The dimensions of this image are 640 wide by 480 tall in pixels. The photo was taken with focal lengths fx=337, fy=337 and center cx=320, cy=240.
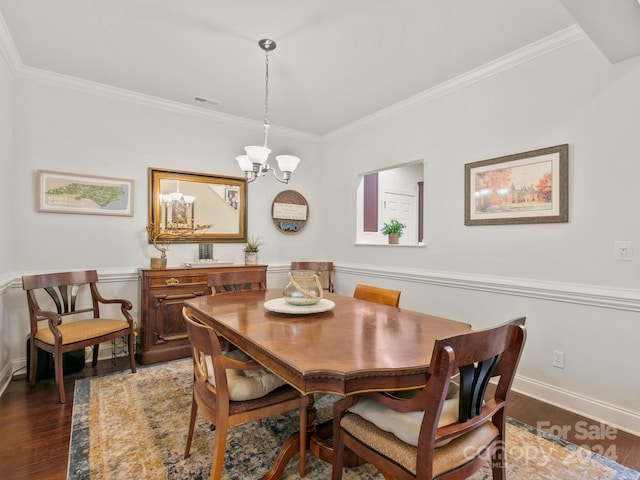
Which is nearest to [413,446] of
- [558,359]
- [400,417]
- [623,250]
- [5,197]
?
[400,417]

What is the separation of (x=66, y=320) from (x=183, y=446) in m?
2.14

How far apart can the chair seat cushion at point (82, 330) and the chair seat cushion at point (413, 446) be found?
2308 millimetres

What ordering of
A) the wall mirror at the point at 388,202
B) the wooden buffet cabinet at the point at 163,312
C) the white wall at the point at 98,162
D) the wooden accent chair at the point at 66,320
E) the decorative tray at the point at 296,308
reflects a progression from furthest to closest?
the wall mirror at the point at 388,202 < the wooden buffet cabinet at the point at 163,312 < the white wall at the point at 98,162 < the wooden accent chair at the point at 66,320 < the decorative tray at the point at 296,308

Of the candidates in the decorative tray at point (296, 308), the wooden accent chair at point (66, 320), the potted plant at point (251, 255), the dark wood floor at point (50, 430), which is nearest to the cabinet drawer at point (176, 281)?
the wooden accent chair at point (66, 320)

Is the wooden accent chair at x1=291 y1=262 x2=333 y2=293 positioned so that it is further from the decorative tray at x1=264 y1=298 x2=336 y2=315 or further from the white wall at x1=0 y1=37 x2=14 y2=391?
the white wall at x1=0 y1=37 x2=14 y2=391

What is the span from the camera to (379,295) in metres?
2.49

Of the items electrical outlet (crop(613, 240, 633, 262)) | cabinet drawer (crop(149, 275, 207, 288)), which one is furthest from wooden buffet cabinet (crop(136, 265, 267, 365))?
electrical outlet (crop(613, 240, 633, 262))

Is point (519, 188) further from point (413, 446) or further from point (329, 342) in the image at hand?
point (413, 446)

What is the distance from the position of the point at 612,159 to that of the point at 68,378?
4.45 m

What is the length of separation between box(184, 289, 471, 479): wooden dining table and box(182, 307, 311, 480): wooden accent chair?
14 centimetres

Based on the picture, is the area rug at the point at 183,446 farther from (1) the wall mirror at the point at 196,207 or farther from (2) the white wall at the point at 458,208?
(1) the wall mirror at the point at 196,207

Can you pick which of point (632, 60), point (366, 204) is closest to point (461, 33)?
point (632, 60)

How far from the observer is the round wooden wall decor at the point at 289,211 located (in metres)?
4.46

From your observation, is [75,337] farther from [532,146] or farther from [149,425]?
[532,146]
